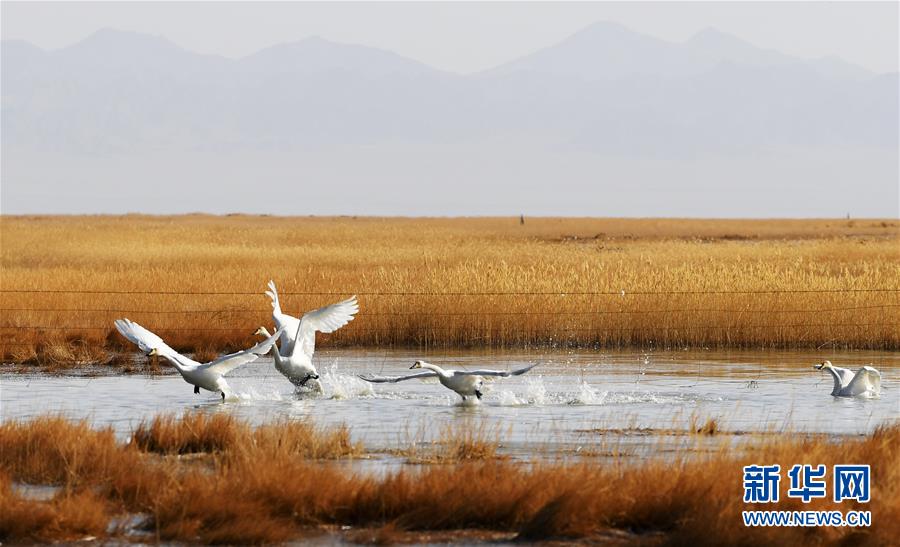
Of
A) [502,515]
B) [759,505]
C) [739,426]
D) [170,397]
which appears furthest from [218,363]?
[759,505]

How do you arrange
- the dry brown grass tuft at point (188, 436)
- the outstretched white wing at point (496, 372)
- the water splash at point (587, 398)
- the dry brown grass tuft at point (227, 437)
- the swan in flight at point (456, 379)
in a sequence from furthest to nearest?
the water splash at point (587, 398)
the swan in flight at point (456, 379)
the outstretched white wing at point (496, 372)
the dry brown grass tuft at point (188, 436)
the dry brown grass tuft at point (227, 437)

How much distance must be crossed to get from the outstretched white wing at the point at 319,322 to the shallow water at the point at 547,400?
56 centimetres

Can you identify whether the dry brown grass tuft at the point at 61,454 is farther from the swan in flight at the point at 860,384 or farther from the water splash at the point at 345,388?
the swan in flight at the point at 860,384

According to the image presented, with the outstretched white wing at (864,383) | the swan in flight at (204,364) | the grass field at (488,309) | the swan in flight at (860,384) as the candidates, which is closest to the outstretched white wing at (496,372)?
the swan in flight at (204,364)

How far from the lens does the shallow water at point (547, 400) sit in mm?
12172

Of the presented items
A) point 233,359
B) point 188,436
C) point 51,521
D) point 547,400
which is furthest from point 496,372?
point 51,521

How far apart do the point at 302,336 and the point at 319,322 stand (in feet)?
0.94

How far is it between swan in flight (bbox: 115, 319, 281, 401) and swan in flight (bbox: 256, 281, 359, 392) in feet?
2.24

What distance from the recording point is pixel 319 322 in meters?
16.0

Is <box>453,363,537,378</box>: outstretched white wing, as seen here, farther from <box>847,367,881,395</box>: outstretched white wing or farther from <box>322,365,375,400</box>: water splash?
<box>847,367,881,395</box>: outstretched white wing

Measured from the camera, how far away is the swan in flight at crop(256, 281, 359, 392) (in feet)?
50.9

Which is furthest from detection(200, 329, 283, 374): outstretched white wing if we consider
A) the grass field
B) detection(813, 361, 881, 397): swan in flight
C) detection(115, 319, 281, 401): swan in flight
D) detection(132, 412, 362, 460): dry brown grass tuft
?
detection(813, 361, 881, 397): swan in flight

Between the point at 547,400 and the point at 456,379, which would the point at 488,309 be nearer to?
the point at 547,400

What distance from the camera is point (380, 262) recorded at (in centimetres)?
3591
